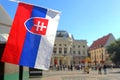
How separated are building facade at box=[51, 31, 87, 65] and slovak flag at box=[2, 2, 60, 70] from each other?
131261 millimetres

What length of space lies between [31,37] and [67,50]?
463ft

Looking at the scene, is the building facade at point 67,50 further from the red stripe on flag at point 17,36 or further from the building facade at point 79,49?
the red stripe on flag at point 17,36

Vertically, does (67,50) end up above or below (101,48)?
below

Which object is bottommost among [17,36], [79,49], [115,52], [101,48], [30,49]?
[30,49]

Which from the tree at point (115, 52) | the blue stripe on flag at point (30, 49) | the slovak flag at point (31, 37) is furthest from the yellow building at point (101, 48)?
the blue stripe on flag at point (30, 49)

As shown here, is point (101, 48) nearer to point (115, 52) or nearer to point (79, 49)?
point (79, 49)

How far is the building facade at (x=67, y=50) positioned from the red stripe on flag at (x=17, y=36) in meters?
131

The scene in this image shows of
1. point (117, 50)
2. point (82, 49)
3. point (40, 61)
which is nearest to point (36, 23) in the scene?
point (40, 61)

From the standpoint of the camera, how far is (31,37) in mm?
4426

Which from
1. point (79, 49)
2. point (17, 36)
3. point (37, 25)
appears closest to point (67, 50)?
point (79, 49)

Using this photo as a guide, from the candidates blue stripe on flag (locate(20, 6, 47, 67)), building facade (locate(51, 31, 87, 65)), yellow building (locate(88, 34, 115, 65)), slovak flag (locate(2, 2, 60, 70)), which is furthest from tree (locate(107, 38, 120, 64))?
blue stripe on flag (locate(20, 6, 47, 67))

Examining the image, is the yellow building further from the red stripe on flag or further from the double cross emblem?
the red stripe on flag

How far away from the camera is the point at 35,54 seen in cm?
442

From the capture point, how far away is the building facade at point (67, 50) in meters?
142
